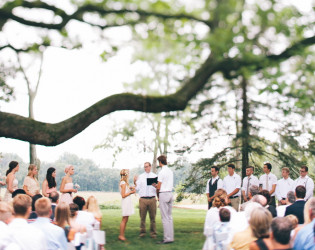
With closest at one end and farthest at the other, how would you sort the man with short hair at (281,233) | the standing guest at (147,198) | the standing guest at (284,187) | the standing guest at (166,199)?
the man with short hair at (281,233) < the standing guest at (166,199) < the standing guest at (147,198) < the standing guest at (284,187)

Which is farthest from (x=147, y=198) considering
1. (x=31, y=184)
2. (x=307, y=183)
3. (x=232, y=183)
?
(x=307, y=183)

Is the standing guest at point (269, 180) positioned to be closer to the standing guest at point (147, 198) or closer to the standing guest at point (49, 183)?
the standing guest at point (147, 198)

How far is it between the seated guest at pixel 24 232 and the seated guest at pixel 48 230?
0.32 m

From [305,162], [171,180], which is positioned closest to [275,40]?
[171,180]

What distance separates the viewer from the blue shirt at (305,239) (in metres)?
4.32

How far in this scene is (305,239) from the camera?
14.3 feet

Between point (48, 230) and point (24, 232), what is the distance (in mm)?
506

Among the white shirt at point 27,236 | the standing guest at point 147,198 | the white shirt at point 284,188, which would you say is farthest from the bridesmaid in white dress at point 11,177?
the white shirt at point 284,188

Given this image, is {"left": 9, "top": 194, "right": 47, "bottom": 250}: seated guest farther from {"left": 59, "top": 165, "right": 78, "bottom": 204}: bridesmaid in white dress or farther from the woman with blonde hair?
→ {"left": 59, "top": 165, "right": 78, "bottom": 204}: bridesmaid in white dress

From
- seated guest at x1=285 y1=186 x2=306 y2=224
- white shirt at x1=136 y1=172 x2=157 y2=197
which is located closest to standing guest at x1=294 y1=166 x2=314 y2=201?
white shirt at x1=136 y1=172 x2=157 y2=197

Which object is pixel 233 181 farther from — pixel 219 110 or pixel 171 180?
pixel 219 110

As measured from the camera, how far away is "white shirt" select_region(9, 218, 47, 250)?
4.27m

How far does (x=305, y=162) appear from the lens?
15.9 meters

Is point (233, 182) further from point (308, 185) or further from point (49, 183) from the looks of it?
point (49, 183)
